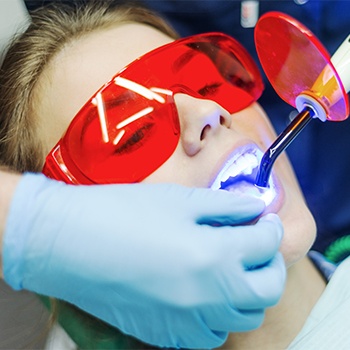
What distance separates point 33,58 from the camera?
4.28ft

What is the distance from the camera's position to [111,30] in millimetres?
1299

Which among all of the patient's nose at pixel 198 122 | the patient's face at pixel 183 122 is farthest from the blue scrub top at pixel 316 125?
the patient's nose at pixel 198 122

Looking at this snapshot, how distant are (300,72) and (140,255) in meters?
0.51

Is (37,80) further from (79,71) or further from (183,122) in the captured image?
(183,122)

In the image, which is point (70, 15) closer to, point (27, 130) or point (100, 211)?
point (27, 130)

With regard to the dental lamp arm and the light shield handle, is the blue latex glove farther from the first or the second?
the light shield handle

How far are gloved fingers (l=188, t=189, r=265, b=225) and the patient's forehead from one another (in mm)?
355

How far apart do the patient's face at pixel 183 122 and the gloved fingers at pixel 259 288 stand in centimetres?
12

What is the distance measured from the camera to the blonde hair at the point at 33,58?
1261 millimetres

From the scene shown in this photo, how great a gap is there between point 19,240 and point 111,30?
601 millimetres

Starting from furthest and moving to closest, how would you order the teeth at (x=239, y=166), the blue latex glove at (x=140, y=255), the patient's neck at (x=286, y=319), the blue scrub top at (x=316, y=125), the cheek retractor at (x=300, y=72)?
the blue scrub top at (x=316, y=125) → the patient's neck at (x=286, y=319) → the teeth at (x=239, y=166) → the cheek retractor at (x=300, y=72) → the blue latex glove at (x=140, y=255)

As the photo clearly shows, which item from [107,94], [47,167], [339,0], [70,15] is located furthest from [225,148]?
[339,0]

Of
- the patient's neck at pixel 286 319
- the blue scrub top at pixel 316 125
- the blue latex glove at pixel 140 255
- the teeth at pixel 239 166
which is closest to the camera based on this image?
the blue latex glove at pixel 140 255

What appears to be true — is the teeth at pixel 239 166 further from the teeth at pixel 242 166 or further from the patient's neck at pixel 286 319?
the patient's neck at pixel 286 319
